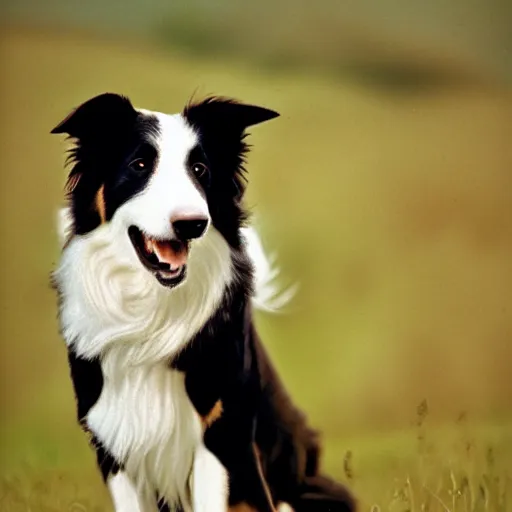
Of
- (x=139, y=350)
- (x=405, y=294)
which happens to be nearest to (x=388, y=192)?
(x=405, y=294)

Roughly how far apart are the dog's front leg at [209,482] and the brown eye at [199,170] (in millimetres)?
615

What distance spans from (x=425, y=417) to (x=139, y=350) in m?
0.75

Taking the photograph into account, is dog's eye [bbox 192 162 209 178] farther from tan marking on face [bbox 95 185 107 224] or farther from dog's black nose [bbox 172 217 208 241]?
tan marking on face [bbox 95 185 107 224]

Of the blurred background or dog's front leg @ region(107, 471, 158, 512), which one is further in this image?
the blurred background

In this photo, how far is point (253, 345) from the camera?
75.0 inches

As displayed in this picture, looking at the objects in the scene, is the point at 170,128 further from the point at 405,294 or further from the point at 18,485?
the point at 18,485

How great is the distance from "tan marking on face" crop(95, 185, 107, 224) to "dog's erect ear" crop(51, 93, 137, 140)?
0.47 feet

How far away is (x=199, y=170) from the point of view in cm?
180

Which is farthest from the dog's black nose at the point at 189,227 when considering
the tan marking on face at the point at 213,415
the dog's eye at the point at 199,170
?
the tan marking on face at the point at 213,415

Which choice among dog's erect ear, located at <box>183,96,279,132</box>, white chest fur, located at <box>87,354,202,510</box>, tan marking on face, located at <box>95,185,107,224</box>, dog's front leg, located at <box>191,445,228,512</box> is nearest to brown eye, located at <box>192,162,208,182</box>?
dog's erect ear, located at <box>183,96,279,132</box>

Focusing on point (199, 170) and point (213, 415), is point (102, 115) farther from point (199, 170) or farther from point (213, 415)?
point (213, 415)

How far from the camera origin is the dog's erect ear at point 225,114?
185 centimetres

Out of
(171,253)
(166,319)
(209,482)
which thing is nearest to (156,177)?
(171,253)

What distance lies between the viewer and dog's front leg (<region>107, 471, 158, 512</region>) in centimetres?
183
